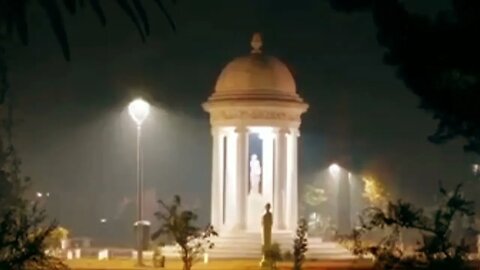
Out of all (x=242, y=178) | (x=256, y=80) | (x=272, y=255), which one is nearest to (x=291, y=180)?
(x=242, y=178)

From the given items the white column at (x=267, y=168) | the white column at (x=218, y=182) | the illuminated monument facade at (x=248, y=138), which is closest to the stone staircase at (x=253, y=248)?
the illuminated monument facade at (x=248, y=138)

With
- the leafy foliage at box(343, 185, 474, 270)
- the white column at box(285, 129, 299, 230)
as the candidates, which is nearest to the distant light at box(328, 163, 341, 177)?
the white column at box(285, 129, 299, 230)

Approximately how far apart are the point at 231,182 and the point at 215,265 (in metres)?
8.77

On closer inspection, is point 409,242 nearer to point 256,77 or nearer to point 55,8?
point 256,77

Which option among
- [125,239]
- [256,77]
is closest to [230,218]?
[256,77]

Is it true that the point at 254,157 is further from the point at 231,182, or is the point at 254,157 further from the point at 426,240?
the point at 426,240

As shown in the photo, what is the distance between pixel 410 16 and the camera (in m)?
26.6

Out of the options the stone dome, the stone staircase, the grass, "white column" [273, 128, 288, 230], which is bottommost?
the grass

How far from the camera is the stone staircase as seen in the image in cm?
4950

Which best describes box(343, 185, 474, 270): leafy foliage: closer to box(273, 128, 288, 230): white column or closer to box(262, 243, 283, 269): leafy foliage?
box(262, 243, 283, 269): leafy foliage

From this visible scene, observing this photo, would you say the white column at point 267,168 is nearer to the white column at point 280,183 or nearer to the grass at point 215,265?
the white column at point 280,183

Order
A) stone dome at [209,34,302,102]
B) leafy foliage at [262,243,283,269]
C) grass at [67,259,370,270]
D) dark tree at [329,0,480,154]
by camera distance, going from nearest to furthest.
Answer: dark tree at [329,0,480,154] → leafy foliage at [262,243,283,269] → grass at [67,259,370,270] → stone dome at [209,34,302,102]

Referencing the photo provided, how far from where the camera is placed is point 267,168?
178 ft

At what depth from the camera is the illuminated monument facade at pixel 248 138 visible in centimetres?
5166
